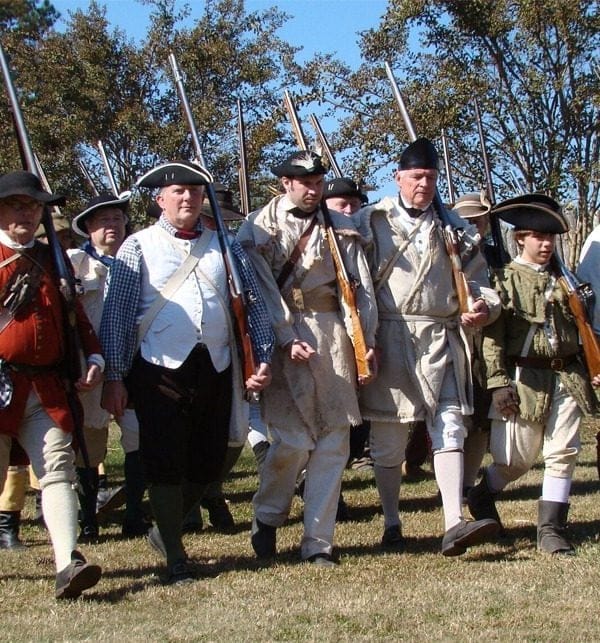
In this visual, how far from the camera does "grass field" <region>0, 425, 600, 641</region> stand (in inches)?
195

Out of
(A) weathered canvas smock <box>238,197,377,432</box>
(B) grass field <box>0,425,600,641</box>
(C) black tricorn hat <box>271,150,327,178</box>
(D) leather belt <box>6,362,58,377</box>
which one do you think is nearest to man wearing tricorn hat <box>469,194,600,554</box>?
(B) grass field <box>0,425,600,641</box>

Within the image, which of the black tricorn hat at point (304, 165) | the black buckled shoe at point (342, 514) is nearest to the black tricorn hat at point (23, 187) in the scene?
the black tricorn hat at point (304, 165)

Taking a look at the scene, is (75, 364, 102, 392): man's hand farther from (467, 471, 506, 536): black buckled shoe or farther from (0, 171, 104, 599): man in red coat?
(467, 471, 506, 536): black buckled shoe

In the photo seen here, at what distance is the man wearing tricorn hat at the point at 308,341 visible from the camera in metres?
6.42

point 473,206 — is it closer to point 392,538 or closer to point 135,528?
point 392,538

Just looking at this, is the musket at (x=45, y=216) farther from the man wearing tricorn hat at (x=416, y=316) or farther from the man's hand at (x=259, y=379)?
the man wearing tricorn hat at (x=416, y=316)

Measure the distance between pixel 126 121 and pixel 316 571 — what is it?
47.6 ft

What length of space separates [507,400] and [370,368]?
0.82 meters

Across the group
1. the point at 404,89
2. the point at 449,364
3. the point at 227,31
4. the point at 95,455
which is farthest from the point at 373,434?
the point at 227,31

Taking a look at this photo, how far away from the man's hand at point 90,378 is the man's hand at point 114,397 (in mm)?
145

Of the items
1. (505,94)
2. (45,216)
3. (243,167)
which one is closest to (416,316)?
(45,216)

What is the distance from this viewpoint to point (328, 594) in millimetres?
5555

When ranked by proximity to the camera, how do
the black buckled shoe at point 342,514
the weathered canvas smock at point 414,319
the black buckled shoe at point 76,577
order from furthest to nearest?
1. the black buckled shoe at point 342,514
2. the weathered canvas smock at point 414,319
3. the black buckled shoe at point 76,577

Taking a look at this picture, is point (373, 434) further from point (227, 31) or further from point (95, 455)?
point (227, 31)
